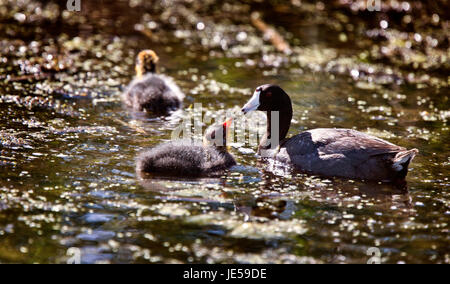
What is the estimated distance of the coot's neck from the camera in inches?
319

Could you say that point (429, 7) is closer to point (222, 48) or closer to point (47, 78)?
point (222, 48)

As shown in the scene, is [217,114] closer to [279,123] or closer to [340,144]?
[279,123]

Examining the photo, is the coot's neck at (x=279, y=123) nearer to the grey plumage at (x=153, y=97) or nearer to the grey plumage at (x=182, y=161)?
the grey plumage at (x=182, y=161)

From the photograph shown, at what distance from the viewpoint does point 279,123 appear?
8156 mm

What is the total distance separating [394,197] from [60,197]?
294cm

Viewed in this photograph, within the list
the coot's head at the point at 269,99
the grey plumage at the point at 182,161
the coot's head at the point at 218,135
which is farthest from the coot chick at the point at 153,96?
the grey plumage at the point at 182,161

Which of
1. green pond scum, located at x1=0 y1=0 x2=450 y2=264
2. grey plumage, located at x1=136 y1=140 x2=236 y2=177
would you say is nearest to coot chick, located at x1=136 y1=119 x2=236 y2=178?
grey plumage, located at x1=136 y1=140 x2=236 y2=177

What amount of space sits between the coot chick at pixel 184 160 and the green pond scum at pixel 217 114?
13cm

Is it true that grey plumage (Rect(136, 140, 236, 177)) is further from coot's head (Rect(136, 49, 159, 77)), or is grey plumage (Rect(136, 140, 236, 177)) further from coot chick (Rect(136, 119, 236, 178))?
coot's head (Rect(136, 49, 159, 77))

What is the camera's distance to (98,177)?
259 inches

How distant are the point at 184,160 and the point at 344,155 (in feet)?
5.15

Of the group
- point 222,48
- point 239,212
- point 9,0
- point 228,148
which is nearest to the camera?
point 239,212
